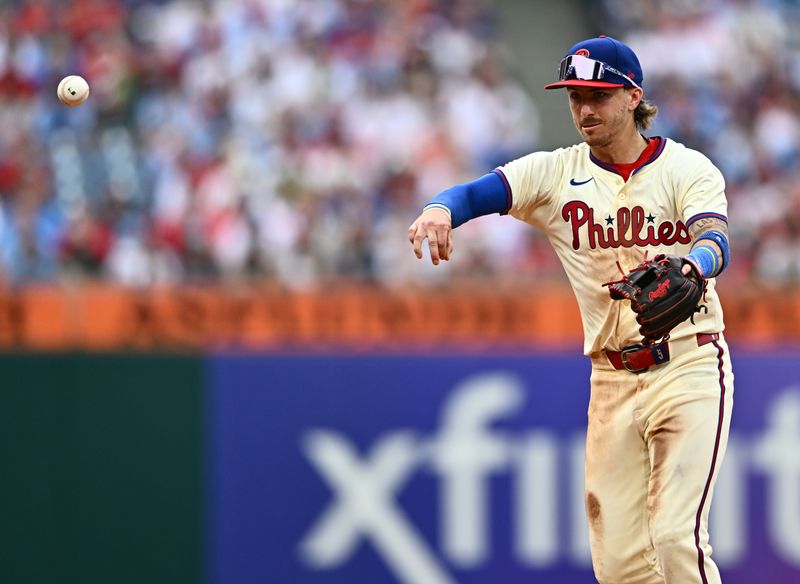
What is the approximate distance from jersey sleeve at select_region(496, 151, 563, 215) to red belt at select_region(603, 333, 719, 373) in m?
0.72

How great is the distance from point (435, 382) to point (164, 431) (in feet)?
5.43

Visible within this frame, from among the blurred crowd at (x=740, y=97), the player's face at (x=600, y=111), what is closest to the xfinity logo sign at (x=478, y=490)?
the player's face at (x=600, y=111)

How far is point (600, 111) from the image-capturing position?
219 inches

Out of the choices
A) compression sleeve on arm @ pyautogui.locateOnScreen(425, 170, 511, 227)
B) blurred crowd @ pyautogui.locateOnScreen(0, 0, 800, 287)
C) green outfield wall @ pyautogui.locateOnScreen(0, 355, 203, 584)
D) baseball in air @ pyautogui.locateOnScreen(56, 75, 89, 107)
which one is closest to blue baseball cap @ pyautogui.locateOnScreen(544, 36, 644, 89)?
compression sleeve on arm @ pyautogui.locateOnScreen(425, 170, 511, 227)

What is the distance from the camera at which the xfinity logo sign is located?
8.31 meters

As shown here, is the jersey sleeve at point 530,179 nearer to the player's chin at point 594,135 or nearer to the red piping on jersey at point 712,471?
the player's chin at point 594,135

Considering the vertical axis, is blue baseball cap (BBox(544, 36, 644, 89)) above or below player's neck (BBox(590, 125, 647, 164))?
above

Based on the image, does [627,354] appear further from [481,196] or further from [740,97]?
[740,97]

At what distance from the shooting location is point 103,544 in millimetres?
8250

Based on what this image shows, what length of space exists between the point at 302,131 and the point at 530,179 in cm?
799

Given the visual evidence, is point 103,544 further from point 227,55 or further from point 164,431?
point 227,55

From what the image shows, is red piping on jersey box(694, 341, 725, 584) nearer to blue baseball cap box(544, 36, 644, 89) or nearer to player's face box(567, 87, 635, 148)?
player's face box(567, 87, 635, 148)

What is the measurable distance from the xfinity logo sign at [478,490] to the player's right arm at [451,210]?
2886 mm

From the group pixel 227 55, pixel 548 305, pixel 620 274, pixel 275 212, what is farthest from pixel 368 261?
pixel 620 274
